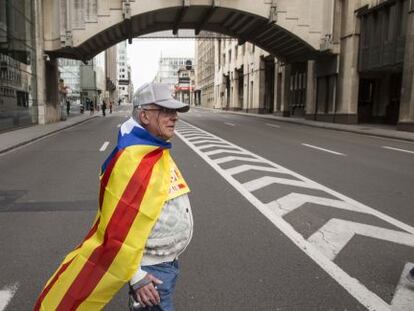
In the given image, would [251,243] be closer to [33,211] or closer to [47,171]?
[33,211]

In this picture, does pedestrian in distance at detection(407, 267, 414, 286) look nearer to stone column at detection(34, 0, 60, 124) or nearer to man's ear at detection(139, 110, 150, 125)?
man's ear at detection(139, 110, 150, 125)

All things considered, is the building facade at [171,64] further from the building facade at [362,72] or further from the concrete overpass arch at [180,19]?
the concrete overpass arch at [180,19]

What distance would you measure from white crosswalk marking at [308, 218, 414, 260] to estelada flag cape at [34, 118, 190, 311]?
3095mm

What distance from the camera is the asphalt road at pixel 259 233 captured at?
12.5 feet

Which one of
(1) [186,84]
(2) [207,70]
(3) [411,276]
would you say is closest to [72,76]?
(2) [207,70]

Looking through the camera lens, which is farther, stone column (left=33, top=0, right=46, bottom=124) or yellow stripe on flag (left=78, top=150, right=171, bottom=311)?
stone column (left=33, top=0, right=46, bottom=124)

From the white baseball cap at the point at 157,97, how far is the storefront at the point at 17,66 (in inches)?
819

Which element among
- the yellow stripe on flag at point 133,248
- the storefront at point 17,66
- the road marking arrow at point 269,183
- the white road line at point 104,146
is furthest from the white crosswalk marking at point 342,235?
the storefront at point 17,66

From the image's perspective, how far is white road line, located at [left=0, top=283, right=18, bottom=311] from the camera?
363cm

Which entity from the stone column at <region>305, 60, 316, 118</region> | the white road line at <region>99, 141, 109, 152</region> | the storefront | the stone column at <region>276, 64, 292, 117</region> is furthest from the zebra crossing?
the stone column at <region>276, 64, 292, 117</region>

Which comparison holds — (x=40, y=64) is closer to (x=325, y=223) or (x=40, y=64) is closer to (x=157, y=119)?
(x=325, y=223)

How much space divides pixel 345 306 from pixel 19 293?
111 inches

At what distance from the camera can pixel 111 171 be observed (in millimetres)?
2172

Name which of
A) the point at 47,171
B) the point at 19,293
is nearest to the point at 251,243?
the point at 19,293
